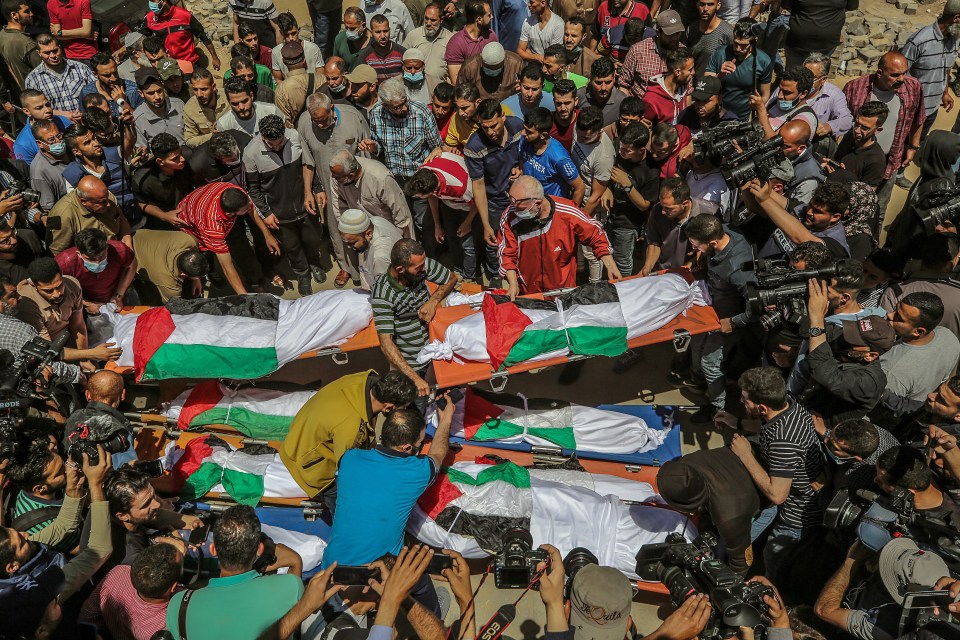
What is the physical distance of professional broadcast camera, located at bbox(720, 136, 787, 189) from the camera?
545cm

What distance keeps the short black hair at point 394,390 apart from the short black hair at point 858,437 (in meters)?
2.68

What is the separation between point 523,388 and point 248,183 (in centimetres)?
333

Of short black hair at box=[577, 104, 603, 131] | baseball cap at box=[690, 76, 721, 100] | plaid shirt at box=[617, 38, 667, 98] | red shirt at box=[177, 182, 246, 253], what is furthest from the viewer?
plaid shirt at box=[617, 38, 667, 98]

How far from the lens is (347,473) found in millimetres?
4398

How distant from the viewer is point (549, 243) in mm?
5934

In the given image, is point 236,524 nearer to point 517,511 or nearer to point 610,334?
point 517,511

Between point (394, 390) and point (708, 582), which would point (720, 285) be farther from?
point (394, 390)

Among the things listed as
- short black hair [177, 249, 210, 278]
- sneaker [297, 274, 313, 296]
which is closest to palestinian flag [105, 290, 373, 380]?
short black hair [177, 249, 210, 278]

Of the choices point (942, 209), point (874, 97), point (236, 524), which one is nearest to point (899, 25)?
point (874, 97)

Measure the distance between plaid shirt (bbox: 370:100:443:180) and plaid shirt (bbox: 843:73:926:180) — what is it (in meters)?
4.20

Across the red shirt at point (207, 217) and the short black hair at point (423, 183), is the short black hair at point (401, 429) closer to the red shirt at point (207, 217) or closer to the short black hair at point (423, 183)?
the short black hair at point (423, 183)

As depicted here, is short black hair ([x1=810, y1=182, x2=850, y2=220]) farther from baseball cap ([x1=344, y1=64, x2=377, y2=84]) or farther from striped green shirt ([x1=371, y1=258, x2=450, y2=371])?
baseball cap ([x1=344, y1=64, x2=377, y2=84])

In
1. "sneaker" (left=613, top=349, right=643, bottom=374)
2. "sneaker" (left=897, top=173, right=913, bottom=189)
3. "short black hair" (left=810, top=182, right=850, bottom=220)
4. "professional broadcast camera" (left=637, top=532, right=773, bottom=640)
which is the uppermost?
"short black hair" (left=810, top=182, right=850, bottom=220)

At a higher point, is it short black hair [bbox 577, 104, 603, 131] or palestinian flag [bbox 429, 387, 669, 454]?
short black hair [bbox 577, 104, 603, 131]
